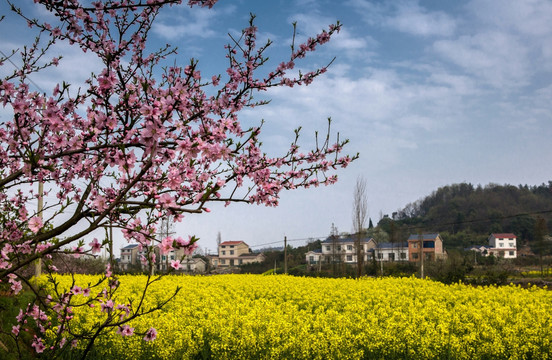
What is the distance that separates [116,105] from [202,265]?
79249mm

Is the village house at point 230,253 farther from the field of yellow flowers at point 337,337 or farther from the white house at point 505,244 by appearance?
the field of yellow flowers at point 337,337

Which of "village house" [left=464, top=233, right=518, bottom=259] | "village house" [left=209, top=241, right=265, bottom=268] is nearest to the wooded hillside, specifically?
"village house" [left=464, top=233, right=518, bottom=259]

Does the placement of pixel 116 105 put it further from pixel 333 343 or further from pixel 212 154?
pixel 333 343

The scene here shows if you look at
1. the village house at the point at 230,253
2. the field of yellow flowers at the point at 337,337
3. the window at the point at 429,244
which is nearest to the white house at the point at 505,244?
the window at the point at 429,244

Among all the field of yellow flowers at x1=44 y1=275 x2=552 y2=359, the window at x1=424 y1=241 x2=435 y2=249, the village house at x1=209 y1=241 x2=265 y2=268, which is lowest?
the village house at x1=209 y1=241 x2=265 y2=268

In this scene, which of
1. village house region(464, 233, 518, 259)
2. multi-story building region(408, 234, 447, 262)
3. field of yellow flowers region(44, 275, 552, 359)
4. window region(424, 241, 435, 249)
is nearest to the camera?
field of yellow flowers region(44, 275, 552, 359)

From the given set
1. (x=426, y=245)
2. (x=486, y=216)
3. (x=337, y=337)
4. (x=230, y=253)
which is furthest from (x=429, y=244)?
(x=337, y=337)

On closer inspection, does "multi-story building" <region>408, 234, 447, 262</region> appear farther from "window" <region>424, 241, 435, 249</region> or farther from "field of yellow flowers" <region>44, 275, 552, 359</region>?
"field of yellow flowers" <region>44, 275, 552, 359</region>

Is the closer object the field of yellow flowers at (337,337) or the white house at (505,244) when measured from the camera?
the field of yellow flowers at (337,337)

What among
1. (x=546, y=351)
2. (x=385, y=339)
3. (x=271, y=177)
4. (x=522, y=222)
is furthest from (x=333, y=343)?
(x=522, y=222)

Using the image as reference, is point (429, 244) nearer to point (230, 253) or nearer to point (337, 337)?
point (230, 253)

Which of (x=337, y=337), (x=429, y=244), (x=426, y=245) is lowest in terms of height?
(x=426, y=245)

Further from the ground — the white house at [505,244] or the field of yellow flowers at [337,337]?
the field of yellow flowers at [337,337]

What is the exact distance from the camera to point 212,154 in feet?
10.1
